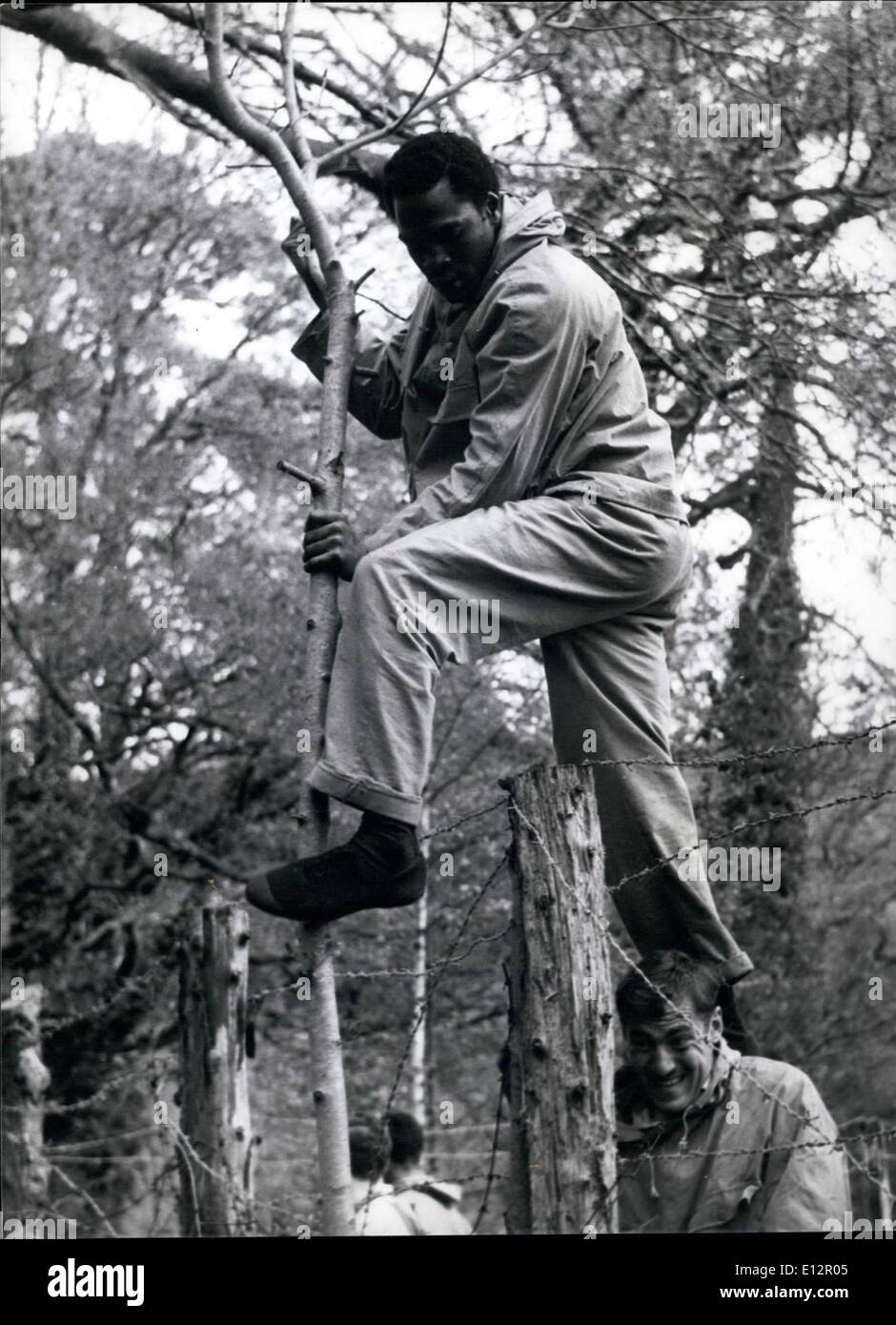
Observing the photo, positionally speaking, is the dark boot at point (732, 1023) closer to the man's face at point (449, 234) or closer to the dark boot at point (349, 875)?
the dark boot at point (349, 875)

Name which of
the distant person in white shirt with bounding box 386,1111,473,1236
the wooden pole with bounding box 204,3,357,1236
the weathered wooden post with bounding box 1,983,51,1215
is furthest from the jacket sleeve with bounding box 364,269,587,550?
the weathered wooden post with bounding box 1,983,51,1215

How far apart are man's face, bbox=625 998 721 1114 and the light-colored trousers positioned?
0.19 metres

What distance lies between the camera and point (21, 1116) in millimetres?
8555

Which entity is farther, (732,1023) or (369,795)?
(732,1023)

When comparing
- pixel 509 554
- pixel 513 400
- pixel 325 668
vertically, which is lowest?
pixel 325 668

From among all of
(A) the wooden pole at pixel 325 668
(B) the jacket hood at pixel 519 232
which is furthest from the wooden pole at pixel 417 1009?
(B) the jacket hood at pixel 519 232

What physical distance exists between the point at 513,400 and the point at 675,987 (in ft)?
5.45

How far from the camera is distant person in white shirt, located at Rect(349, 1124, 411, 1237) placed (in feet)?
20.0

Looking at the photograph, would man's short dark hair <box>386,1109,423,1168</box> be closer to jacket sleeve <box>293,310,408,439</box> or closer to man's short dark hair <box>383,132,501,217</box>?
jacket sleeve <box>293,310,408,439</box>

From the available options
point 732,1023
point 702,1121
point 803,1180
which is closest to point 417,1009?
point 732,1023

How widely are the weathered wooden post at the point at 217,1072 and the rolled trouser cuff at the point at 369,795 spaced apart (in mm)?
1787

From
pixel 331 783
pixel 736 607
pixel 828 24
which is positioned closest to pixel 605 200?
pixel 828 24

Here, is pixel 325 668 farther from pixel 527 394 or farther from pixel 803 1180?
pixel 803 1180

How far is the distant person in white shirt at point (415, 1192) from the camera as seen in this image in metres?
6.57
